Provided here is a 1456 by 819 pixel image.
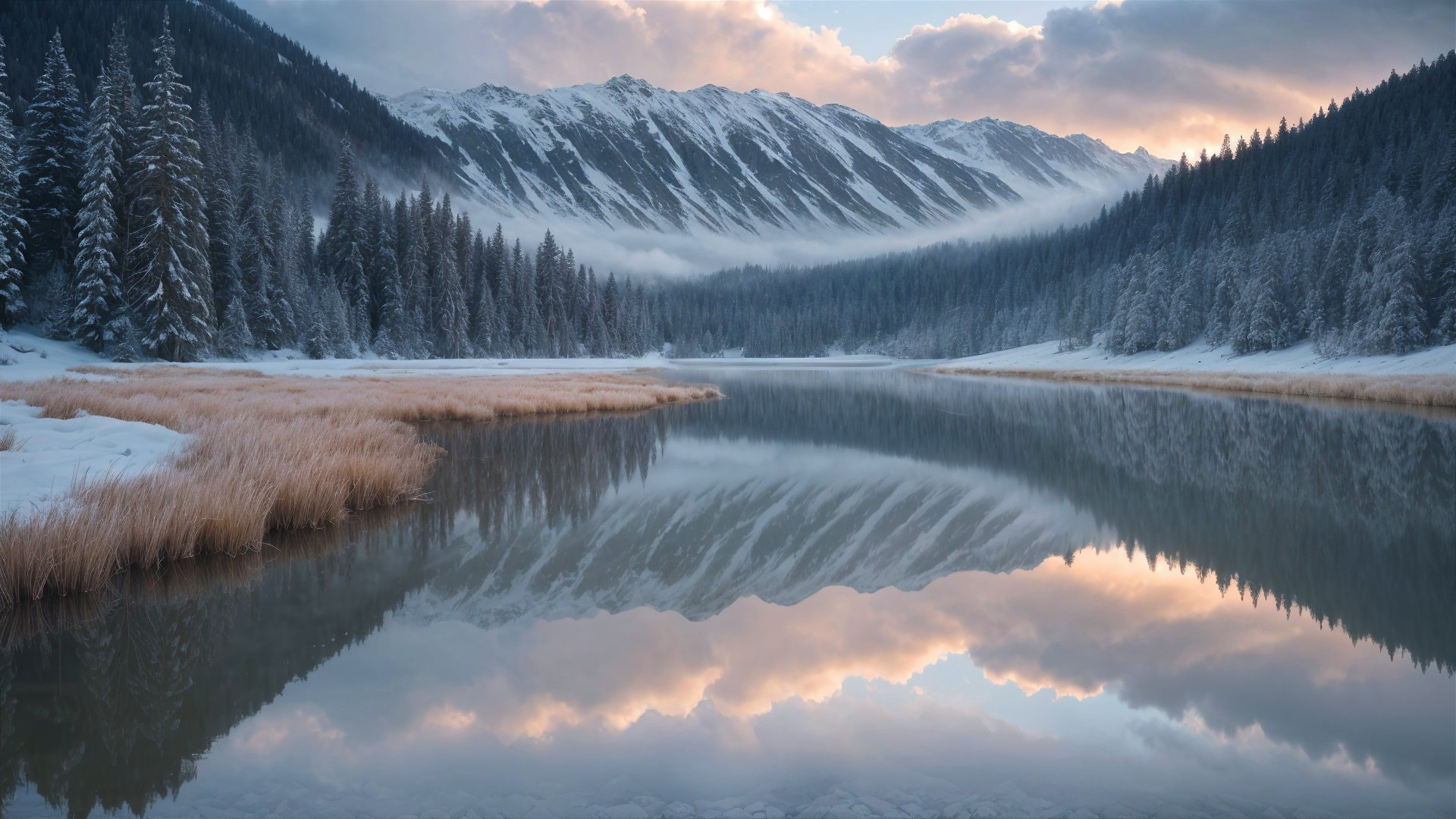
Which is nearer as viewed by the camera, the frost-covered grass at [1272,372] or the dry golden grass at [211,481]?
the dry golden grass at [211,481]

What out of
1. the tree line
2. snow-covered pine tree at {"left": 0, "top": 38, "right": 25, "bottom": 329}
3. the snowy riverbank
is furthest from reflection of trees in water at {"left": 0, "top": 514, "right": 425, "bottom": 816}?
snow-covered pine tree at {"left": 0, "top": 38, "right": 25, "bottom": 329}

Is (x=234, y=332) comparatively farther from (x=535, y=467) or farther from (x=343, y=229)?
(x=535, y=467)

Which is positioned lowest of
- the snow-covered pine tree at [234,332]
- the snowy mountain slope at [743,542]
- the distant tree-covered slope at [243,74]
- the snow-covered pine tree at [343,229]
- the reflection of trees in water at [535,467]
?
the snowy mountain slope at [743,542]

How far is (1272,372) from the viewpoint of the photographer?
48906mm

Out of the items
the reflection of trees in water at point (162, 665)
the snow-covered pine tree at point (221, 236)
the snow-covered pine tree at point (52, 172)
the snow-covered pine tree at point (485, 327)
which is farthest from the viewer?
the snow-covered pine tree at point (485, 327)

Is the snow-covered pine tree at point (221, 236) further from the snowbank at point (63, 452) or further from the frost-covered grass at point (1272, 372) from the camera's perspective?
the frost-covered grass at point (1272, 372)

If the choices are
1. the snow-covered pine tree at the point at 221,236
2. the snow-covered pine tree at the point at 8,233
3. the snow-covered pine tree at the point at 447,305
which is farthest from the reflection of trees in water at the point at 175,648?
the snow-covered pine tree at the point at 447,305

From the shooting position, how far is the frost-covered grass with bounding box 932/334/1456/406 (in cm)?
3128

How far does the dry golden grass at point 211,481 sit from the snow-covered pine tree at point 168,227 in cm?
1744

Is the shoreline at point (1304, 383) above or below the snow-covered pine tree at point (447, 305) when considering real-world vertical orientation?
below

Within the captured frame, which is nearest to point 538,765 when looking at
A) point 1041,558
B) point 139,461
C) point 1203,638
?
point 1203,638

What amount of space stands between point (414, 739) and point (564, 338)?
85.0 meters

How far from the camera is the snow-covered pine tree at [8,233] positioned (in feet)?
105

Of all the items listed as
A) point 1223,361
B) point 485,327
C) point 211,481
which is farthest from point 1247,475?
point 485,327
